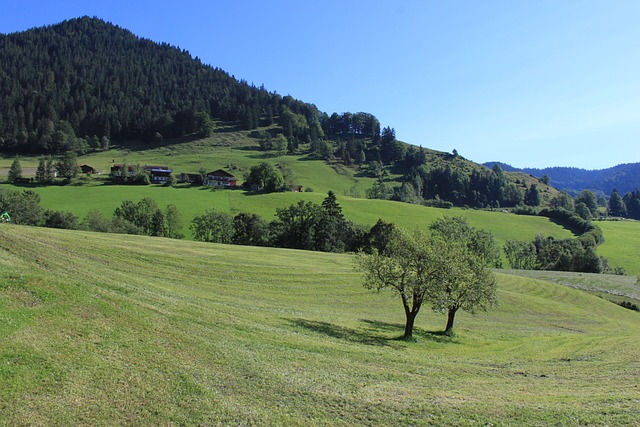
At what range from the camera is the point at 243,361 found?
2311 centimetres

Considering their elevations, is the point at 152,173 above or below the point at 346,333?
above

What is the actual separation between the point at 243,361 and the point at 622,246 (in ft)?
593

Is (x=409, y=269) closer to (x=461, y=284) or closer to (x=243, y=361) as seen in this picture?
(x=461, y=284)

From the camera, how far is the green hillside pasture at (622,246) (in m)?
138

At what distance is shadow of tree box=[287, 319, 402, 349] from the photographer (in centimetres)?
3581

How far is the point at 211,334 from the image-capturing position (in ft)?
88.6

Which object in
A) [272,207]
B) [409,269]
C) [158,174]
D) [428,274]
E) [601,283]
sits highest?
[158,174]

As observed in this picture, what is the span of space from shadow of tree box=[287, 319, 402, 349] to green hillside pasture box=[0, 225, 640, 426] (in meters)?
0.28

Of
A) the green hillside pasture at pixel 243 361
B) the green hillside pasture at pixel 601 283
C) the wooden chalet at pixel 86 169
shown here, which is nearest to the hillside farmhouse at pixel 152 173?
the wooden chalet at pixel 86 169

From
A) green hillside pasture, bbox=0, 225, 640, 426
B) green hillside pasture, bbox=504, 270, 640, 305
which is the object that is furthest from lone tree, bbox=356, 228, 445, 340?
green hillside pasture, bbox=504, 270, 640, 305

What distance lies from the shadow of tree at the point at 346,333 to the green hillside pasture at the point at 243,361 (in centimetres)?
28

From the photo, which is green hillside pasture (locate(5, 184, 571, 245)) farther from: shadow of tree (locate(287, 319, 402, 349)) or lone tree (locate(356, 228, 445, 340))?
shadow of tree (locate(287, 319, 402, 349))

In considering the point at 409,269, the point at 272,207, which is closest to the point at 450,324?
the point at 409,269

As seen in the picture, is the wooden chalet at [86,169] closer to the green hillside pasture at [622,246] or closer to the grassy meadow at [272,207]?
the grassy meadow at [272,207]
